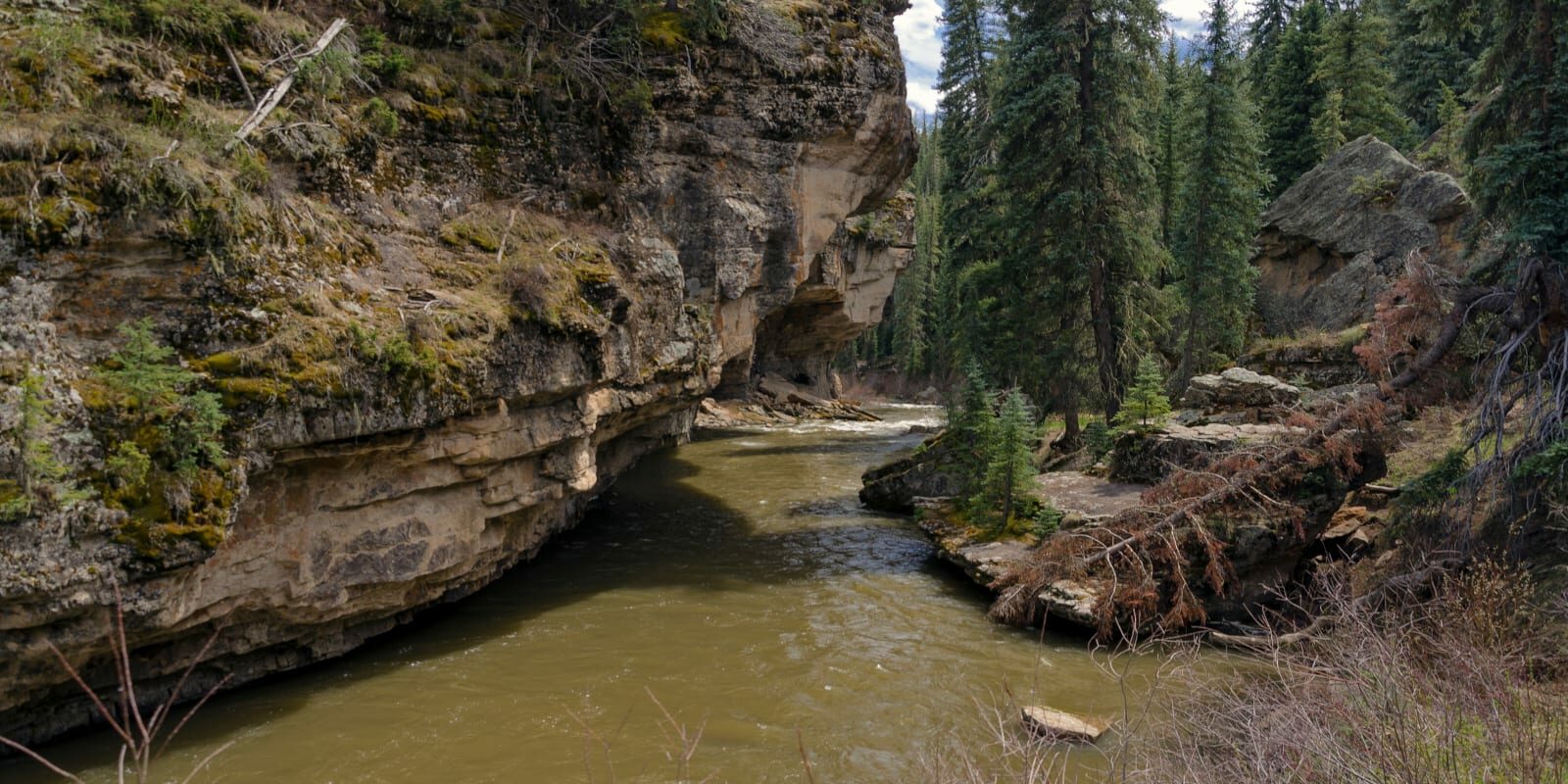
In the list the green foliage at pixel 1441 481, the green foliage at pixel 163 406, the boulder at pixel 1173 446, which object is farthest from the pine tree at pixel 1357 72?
the green foliage at pixel 163 406

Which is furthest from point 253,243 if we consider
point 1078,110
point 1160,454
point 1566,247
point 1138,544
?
point 1078,110

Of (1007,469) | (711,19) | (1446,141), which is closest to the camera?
(1007,469)

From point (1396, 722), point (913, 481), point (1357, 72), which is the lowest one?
point (913, 481)

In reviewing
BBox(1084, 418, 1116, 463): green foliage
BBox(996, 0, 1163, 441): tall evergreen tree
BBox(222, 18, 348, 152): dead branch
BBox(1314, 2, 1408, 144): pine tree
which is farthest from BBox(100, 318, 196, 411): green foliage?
BBox(1314, 2, 1408, 144): pine tree

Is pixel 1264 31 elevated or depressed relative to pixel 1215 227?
elevated

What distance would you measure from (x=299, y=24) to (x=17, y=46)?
3275 mm

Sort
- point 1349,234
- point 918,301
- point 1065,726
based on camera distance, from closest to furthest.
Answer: point 1065,726
point 1349,234
point 918,301

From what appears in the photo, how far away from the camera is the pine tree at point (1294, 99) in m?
33.5

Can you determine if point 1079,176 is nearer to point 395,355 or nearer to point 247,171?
point 395,355

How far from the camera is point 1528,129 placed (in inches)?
356

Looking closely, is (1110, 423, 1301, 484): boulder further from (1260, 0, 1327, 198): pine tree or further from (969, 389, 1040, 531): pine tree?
(1260, 0, 1327, 198): pine tree

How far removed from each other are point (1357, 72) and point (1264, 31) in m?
16.5

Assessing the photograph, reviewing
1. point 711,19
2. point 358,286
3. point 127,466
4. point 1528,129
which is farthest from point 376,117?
point 1528,129

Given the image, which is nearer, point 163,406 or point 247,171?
point 163,406
